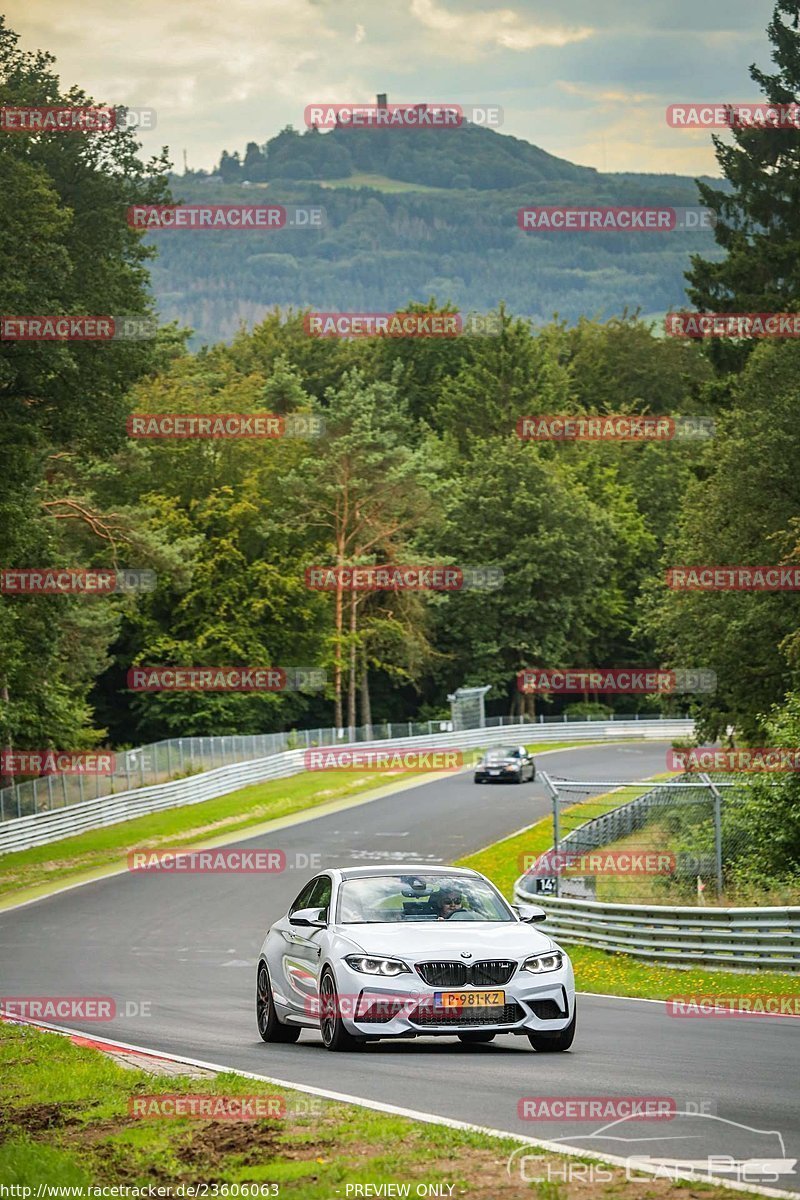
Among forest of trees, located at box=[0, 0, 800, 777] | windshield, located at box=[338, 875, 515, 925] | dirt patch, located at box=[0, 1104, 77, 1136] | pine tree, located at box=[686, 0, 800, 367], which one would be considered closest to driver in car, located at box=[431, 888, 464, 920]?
windshield, located at box=[338, 875, 515, 925]

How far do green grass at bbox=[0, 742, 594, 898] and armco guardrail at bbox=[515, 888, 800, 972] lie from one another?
683 inches

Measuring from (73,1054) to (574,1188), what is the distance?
22.1 ft

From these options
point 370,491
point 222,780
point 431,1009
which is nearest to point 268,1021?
point 431,1009

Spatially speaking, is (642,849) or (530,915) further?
(642,849)

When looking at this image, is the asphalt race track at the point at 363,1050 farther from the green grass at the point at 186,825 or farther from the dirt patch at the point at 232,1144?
the green grass at the point at 186,825

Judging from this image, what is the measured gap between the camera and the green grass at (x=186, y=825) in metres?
41.7

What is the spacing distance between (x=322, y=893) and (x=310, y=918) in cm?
46

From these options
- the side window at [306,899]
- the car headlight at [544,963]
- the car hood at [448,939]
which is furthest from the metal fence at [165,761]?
the car headlight at [544,963]

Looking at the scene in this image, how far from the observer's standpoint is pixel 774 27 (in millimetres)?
54906

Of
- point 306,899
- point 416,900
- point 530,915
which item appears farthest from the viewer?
point 306,899

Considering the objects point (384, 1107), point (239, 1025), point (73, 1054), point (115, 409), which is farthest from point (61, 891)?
point (384, 1107)

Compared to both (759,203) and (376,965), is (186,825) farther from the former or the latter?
(376,965)

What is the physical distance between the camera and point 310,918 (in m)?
13.6

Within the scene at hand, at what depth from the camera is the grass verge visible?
7398 mm
